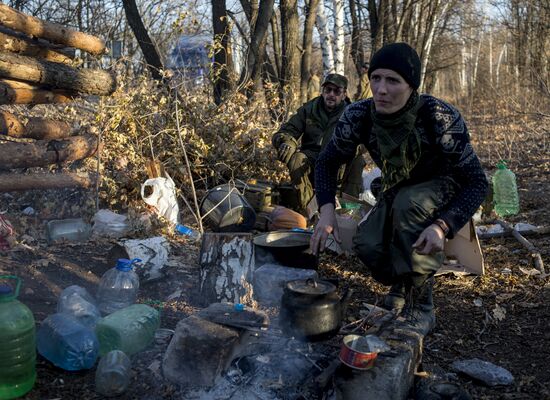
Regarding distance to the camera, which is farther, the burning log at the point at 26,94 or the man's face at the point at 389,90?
the burning log at the point at 26,94

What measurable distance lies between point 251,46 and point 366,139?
5489 millimetres

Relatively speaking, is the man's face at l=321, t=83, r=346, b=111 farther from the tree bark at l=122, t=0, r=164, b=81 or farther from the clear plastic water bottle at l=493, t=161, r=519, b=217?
the tree bark at l=122, t=0, r=164, b=81

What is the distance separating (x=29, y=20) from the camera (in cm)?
557

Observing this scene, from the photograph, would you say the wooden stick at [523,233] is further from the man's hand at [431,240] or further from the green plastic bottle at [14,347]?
the green plastic bottle at [14,347]

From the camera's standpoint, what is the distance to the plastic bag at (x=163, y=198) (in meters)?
5.98

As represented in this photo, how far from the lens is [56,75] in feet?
19.5

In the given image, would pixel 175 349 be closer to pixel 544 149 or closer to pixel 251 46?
pixel 251 46

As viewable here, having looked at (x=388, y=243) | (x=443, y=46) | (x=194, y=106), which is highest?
(x=443, y=46)

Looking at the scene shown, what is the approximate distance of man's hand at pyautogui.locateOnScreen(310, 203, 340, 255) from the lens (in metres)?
3.48

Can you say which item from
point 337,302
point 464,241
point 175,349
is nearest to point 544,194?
point 464,241

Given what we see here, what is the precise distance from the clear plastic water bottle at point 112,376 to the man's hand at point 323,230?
4.19 ft

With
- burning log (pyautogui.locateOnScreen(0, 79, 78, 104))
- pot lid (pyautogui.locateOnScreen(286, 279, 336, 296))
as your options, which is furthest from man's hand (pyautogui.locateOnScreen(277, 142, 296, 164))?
pot lid (pyautogui.locateOnScreen(286, 279, 336, 296))

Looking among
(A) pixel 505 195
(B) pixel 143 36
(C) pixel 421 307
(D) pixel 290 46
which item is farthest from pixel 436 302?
(B) pixel 143 36

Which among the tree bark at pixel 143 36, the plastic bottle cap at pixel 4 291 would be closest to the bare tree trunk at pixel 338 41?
the tree bark at pixel 143 36
